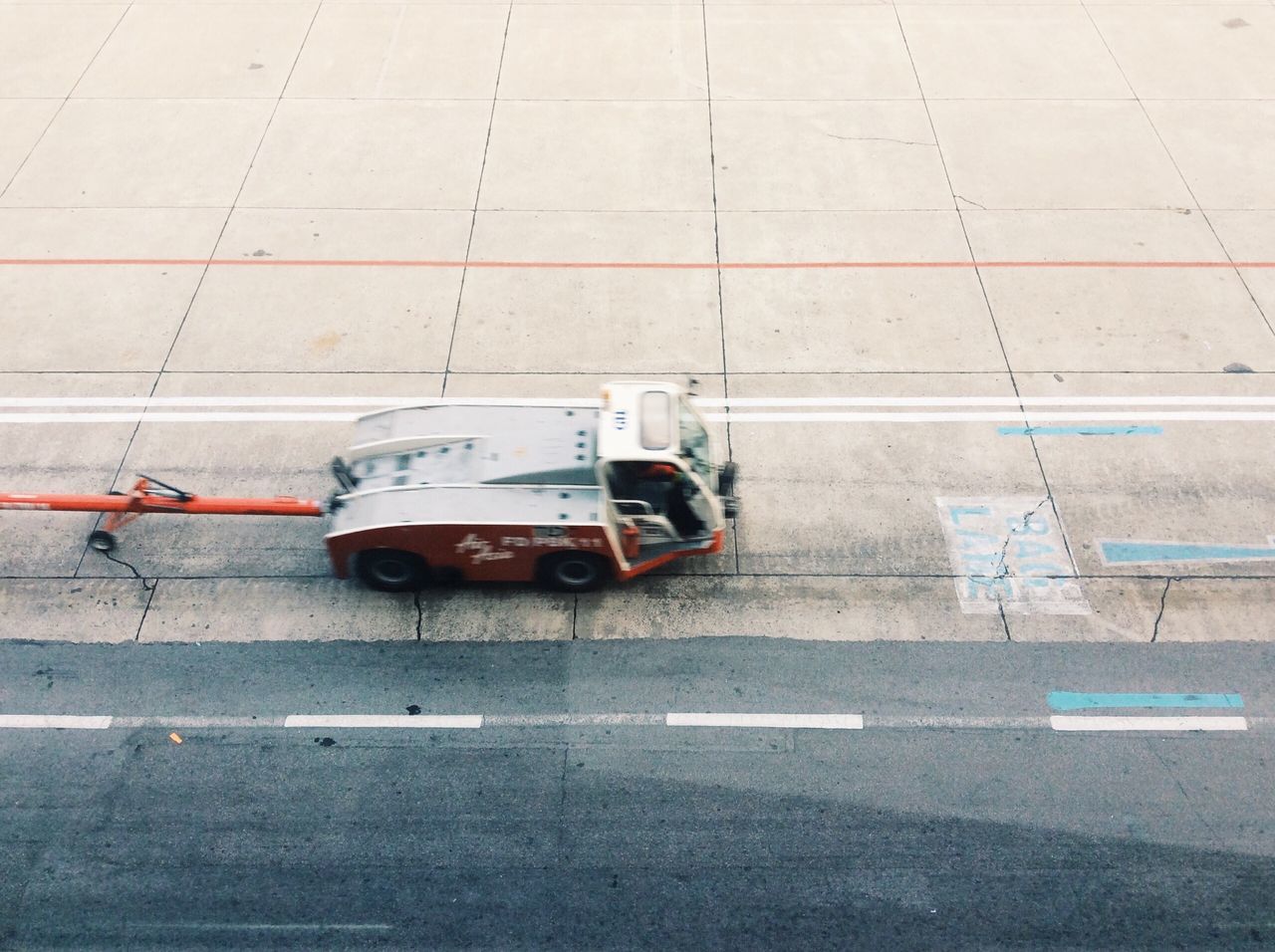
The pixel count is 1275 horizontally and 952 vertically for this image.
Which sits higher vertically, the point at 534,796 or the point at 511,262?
the point at 511,262

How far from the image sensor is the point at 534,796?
7.96 metres

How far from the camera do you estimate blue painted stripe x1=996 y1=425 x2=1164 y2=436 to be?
10789mm

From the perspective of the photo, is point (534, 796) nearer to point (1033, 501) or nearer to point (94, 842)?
point (94, 842)

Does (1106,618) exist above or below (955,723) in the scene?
above

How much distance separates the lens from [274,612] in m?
9.21

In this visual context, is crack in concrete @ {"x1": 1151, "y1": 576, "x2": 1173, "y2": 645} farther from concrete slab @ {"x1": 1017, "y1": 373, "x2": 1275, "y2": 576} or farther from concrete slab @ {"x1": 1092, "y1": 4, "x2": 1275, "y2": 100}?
concrete slab @ {"x1": 1092, "y1": 4, "x2": 1275, "y2": 100}

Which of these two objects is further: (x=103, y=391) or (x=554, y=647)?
(x=103, y=391)

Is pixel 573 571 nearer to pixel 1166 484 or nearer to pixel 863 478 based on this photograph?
pixel 863 478

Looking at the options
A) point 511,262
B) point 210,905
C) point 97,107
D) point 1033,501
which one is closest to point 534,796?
point 210,905

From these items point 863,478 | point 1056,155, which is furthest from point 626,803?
point 1056,155

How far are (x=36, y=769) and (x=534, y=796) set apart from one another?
448 centimetres

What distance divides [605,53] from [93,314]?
962 centimetres

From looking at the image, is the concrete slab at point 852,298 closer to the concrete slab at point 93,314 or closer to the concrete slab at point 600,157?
the concrete slab at point 600,157

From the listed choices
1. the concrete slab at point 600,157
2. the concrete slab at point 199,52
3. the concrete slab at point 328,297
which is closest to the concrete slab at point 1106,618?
the concrete slab at point 328,297
